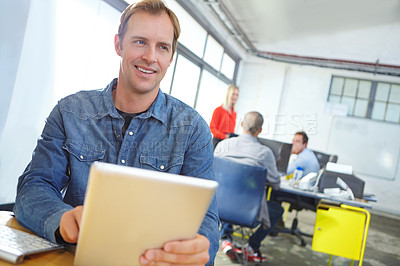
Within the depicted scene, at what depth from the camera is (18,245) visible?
25.0 inches

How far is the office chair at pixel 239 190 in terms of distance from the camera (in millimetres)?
2645

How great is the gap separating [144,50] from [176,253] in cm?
75

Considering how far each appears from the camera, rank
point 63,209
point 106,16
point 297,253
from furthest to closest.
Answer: point 297,253 < point 106,16 < point 63,209

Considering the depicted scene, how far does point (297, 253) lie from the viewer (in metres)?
3.65

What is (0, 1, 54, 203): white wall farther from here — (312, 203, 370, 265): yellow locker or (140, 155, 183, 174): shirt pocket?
(312, 203, 370, 265): yellow locker

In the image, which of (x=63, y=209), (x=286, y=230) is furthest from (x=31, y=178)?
(x=286, y=230)

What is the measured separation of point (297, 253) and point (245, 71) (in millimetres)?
5913

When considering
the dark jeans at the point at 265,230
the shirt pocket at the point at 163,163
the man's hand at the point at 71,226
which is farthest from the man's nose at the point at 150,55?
the dark jeans at the point at 265,230

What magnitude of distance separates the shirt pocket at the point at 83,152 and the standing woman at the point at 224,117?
4013mm

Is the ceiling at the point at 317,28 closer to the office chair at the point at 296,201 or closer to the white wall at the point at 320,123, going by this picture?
the white wall at the point at 320,123

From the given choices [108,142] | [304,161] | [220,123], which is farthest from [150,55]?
[220,123]

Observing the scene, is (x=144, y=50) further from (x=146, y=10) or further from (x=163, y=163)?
(x=163, y=163)

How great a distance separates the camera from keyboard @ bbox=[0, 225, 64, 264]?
582 mm

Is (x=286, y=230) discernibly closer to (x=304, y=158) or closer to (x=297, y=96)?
(x=304, y=158)
